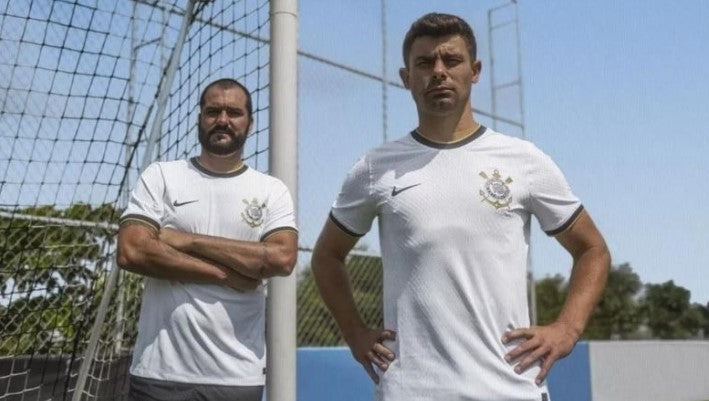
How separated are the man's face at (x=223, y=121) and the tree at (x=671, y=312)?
2096 inches

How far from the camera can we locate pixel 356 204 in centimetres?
216

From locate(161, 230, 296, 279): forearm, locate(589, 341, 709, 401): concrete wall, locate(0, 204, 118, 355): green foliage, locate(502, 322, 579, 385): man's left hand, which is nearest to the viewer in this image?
locate(502, 322, 579, 385): man's left hand

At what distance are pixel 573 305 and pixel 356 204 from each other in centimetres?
60

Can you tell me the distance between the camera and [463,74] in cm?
203

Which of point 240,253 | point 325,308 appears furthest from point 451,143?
point 325,308

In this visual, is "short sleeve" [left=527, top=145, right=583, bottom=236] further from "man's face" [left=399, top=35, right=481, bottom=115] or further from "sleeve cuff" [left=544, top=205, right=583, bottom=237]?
"man's face" [left=399, top=35, right=481, bottom=115]

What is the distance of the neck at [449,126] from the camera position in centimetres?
206

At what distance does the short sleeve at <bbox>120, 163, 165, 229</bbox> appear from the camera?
3064 millimetres

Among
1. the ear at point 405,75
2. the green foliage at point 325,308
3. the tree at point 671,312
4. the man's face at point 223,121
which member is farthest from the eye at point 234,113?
the tree at point 671,312

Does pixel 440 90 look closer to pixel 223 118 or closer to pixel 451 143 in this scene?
pixel 451 143

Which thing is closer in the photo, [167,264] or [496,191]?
[496,191]

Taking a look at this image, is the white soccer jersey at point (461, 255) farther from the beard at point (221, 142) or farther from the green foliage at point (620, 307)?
the green foliage at point (620, 307)

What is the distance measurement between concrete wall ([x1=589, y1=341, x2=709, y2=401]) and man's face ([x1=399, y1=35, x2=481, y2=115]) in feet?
34.2

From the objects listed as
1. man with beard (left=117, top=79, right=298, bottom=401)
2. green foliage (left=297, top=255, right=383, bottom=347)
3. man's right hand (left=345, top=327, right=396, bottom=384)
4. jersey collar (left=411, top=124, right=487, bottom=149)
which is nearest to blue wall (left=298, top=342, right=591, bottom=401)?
green foliage (left=297, top=255, right=383, bottom=347)
